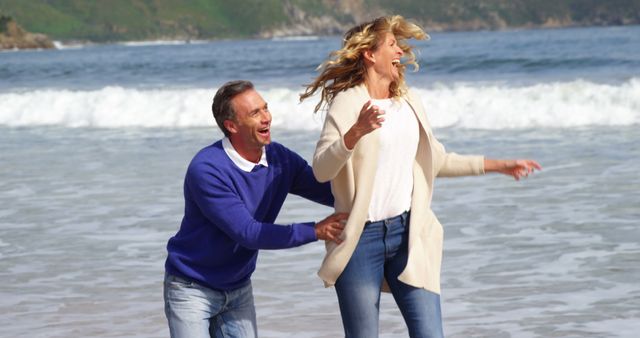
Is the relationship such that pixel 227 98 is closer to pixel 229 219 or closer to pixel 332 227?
pixel 229 219

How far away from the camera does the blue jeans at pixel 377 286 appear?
4.29m

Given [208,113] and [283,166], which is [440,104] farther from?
[283,166]

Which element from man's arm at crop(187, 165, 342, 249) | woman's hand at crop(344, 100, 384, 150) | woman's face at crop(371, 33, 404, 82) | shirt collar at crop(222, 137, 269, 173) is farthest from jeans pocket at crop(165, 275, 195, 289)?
woman's face at crop(371, 33, 404, 82)

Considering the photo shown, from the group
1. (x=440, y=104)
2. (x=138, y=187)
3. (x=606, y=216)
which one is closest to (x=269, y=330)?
(x=606, y=216)

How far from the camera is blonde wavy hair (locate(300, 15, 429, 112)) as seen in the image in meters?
4.30

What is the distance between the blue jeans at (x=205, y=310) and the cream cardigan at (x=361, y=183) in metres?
0.31

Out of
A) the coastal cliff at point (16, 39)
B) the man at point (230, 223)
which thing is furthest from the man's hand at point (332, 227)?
the coastal cliff at point (16, 39)

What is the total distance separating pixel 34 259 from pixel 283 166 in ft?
15.7

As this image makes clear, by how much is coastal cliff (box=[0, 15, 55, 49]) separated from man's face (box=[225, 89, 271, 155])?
13834 cm

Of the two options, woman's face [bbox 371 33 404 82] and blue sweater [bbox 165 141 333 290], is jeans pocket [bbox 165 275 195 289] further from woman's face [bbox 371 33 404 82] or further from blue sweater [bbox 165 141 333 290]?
woman's face [bbox 371 33 404 82]

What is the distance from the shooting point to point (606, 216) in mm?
9680

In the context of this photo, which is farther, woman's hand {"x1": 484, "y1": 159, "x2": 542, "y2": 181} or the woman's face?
woman's hand {"x1": 484, "y1": 159, "x2": 542, "y2": 181}

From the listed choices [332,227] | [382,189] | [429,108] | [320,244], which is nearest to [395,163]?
[382,189]

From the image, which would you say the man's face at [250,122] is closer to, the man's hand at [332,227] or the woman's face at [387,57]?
the man's hand at [332,227]
